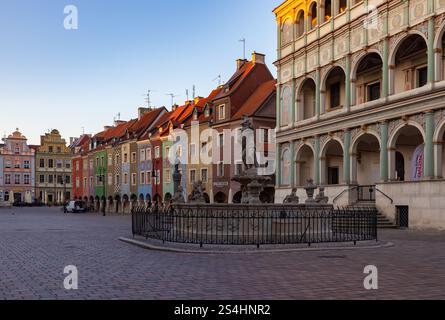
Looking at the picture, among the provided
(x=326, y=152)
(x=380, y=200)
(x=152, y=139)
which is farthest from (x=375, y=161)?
(x=152, y=139)

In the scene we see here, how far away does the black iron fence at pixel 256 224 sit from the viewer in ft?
53.1

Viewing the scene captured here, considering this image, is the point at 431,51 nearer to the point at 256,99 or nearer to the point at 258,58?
the point at 256,99

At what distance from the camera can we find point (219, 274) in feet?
33.2

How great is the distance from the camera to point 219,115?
157 ft

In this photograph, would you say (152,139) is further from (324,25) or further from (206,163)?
(324,25)

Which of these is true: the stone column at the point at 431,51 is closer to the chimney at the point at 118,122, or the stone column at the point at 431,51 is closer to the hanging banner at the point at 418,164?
the hanging banner at the point at 418,164

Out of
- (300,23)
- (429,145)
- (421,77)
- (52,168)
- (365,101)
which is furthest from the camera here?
(52,168)

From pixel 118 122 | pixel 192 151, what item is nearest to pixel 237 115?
pixel 192 151

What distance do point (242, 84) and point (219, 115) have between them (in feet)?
12.3

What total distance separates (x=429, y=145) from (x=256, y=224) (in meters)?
13.3

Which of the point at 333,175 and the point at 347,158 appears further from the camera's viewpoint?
the point at 333,175

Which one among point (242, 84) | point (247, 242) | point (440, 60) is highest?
Result: point (242, 84)

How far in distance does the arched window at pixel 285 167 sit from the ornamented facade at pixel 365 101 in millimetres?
81

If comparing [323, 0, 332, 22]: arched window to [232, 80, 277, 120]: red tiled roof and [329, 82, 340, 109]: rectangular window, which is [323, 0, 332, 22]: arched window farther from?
[232, 80, 277, 120]: red tiled roof
